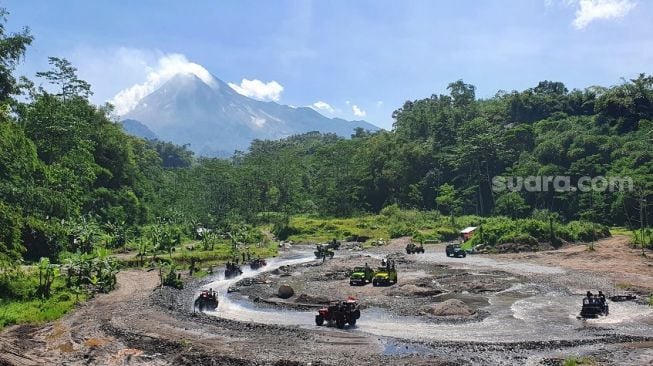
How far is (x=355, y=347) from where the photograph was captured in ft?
86.4

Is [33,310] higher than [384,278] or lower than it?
lower

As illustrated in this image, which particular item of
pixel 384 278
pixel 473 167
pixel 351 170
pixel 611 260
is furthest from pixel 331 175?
pixel 384 278

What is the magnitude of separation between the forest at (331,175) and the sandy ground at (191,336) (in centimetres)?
552

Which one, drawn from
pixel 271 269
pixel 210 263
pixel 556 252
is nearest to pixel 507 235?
pixel 556 252

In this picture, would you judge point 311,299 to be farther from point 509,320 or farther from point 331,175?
point 331,175

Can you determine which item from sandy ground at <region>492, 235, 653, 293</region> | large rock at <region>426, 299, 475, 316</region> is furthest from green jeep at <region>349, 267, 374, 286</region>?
sandy ground at <region>492, 235, 653, 293</region>

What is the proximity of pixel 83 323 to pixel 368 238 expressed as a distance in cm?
6876

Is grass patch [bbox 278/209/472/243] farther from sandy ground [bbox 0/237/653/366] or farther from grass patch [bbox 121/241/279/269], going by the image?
sandy ground [bbox 0/237/653/366]

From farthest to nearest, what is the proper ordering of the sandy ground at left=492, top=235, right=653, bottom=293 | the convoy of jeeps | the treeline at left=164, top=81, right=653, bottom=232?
the treeline at left=164, top=81, right=653, bottom=232 → the sandy ground at left=492, top=235, right=653, bottom=293 → the convoy of jeeps

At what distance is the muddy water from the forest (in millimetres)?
16774

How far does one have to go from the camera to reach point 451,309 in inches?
1355

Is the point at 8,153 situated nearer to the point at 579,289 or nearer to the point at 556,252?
the point at 579,289

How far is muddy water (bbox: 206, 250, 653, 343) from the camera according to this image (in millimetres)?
28500

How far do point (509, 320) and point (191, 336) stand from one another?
1939cm
